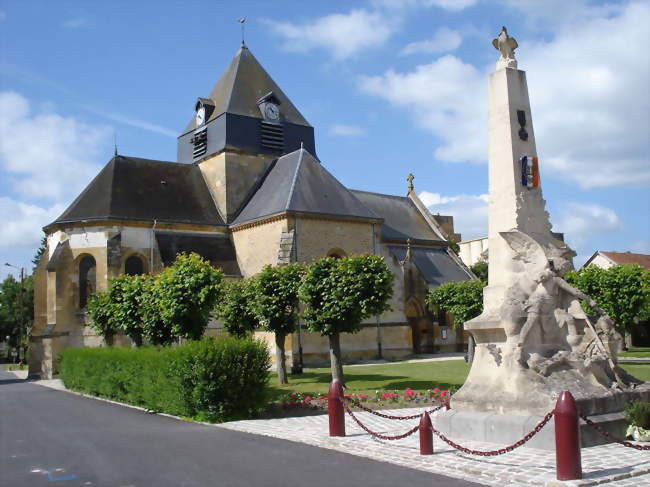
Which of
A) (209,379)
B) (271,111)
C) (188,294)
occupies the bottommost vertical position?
(209,379)

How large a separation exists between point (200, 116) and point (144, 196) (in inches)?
279

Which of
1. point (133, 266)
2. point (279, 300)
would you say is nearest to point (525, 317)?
point (279, 300)

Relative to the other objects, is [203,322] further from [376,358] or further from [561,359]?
[376,358]

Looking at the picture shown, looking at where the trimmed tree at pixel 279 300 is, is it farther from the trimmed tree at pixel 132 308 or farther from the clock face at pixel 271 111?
the clock face at pixel 271 111

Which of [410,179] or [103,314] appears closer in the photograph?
[103,314]

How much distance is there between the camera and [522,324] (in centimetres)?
909

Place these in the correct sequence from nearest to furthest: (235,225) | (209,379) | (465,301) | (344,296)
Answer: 1. (209,379)
2. (344,296)
3. (465,301)
4. (235,225)

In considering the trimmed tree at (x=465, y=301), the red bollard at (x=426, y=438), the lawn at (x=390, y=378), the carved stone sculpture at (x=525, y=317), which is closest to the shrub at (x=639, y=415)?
the carved stone sculpture at (x=525, y=317)

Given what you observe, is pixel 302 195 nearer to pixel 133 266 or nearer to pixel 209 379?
pixel 133 266

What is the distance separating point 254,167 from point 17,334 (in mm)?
37359

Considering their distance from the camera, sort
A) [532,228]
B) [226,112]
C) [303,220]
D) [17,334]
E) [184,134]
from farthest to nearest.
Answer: [17,334], [184,134], [226,112], [303,220], [532,228]

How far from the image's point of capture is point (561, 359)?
29.3 ft

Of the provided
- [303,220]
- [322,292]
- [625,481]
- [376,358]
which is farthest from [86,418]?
[376,358]

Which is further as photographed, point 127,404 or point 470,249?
point 470,249
